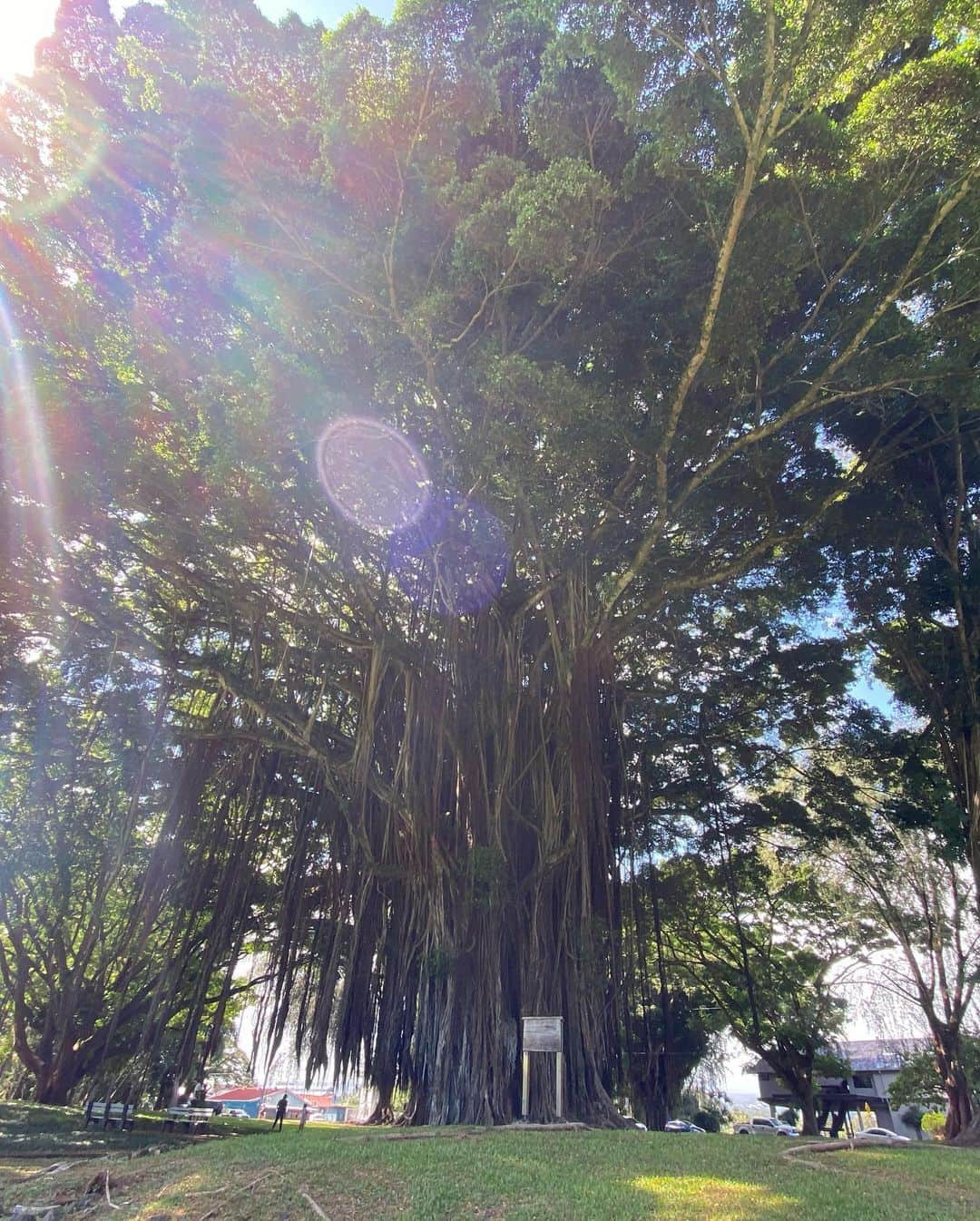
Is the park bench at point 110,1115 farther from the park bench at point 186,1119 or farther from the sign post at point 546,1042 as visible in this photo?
the sign post at point 546,1042

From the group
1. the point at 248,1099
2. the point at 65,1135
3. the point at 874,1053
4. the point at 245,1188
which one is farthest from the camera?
the point at 874,1053

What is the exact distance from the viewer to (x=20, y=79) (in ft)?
15.0

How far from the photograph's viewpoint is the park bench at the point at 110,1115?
243 inches

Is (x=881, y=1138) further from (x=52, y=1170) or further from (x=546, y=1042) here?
(x=52, y=1170)

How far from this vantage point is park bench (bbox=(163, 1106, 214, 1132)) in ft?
20.4

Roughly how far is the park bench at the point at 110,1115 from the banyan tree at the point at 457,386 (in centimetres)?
157

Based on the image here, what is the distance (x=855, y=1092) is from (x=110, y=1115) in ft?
56.1

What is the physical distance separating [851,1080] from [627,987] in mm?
15228

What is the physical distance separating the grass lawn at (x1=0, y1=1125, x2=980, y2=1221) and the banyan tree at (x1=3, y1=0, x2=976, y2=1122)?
1643 millimetres

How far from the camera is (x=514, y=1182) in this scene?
283 cm

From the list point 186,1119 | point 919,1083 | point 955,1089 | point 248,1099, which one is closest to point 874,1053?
point 919,1083

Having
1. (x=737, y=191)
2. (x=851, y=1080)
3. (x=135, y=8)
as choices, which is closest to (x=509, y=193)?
(x=737, y=191)

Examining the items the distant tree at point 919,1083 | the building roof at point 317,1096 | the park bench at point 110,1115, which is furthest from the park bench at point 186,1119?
the distant tree at point 919,1083

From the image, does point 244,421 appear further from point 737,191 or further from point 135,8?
point 737,191
